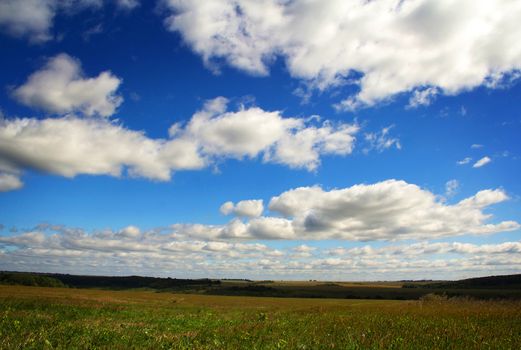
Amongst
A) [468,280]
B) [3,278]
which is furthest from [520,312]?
[468,280]

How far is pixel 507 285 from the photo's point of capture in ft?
523

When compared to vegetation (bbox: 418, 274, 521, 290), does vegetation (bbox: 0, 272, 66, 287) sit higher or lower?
lower

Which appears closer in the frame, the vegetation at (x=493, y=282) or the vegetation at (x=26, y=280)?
the vegetation at (x=26, y=280)

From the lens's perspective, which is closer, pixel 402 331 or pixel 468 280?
pixel 402 331

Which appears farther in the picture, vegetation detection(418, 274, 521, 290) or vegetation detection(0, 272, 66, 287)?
vegetation detection(418, 274, 521, 290)

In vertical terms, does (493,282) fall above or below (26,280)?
above

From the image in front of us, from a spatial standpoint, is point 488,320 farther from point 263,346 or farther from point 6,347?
point 6,347

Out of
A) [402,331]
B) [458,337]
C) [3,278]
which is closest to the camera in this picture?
[458,337]

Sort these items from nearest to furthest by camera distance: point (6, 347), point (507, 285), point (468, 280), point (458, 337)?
point (6, 347)
point (458, 337)
point (507, 285)
point (468, 280)

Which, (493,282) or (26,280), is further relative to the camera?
(493,282)

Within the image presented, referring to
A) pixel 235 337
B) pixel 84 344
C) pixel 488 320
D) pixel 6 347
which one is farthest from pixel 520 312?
pixel 6 347

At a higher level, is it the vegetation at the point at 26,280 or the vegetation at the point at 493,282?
the vegetation at the point at 493,282

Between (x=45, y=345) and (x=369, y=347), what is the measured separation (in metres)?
7.30

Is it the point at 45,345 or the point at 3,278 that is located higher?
the point at 45,345
